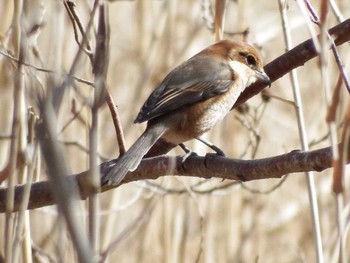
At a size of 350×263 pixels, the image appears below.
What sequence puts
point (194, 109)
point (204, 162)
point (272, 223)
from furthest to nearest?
point (272, 223), point (194, 109), point (204, 162)

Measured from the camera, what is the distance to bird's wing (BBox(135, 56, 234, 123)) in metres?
2.52

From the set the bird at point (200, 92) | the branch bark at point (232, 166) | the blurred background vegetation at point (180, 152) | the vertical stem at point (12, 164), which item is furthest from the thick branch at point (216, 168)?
the blurred background vegetation at point (180, 152)

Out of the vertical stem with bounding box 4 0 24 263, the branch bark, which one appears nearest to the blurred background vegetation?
the branch bark

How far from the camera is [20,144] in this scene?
1.86 meters

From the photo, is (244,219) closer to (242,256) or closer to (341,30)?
(242,256)

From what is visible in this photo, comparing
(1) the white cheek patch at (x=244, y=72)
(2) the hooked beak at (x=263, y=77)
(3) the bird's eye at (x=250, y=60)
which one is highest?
(3) the bird's eye at (x=250, y=60)

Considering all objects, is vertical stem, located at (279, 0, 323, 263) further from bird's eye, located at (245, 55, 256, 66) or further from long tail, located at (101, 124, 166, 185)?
bird's eye, located at (245, 55, 256, 66)

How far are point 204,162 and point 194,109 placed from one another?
0.67m

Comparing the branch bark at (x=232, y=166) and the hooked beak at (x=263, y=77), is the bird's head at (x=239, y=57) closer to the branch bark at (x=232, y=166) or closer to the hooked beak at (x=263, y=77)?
Result: the hooked beak at (x=263, y=77)

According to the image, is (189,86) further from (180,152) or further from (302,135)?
(180,152)

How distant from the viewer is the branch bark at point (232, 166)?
62.7 inches

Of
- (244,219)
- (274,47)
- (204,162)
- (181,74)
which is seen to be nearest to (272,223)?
(244,219)

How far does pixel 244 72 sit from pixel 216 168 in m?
1.02

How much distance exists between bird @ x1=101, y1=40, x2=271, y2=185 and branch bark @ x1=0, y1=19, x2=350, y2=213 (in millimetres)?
271
